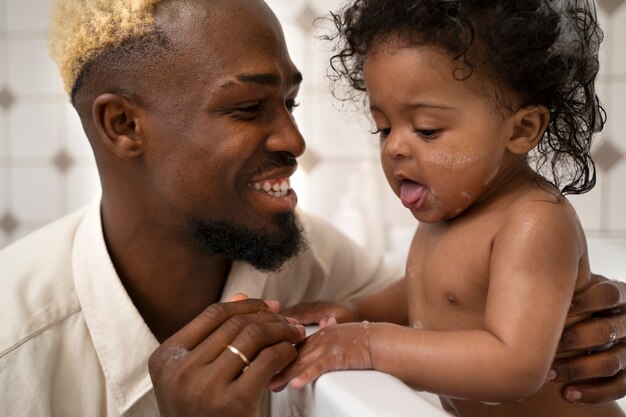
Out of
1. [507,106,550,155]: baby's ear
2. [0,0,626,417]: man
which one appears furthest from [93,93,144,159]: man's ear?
[507,106,550,155]: baby's ear

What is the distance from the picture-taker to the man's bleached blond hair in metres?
0.94

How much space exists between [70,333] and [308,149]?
1254 mm

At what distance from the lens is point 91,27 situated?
0.96 m

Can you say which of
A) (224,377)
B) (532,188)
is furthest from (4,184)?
(532,188)

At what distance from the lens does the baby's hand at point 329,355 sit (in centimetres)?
71

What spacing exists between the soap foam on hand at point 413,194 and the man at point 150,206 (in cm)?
20

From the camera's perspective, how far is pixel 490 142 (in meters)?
0.77

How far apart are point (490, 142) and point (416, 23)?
0.17 metres

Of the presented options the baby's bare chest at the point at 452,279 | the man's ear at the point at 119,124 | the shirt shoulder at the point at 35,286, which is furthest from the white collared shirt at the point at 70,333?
the baby's bare chest at the point at 452,279

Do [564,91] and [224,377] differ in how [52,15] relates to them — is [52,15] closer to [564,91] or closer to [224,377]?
[224,377]

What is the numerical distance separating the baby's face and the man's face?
0.19m

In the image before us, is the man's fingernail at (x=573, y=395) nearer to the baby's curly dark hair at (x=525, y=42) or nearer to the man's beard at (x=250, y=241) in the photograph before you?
the baby's curly dark hair at (x=525, y=42)

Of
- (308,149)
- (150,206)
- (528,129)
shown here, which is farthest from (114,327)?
(308,149)

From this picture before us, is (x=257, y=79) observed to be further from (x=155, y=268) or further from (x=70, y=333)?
(x=70, y=333)
